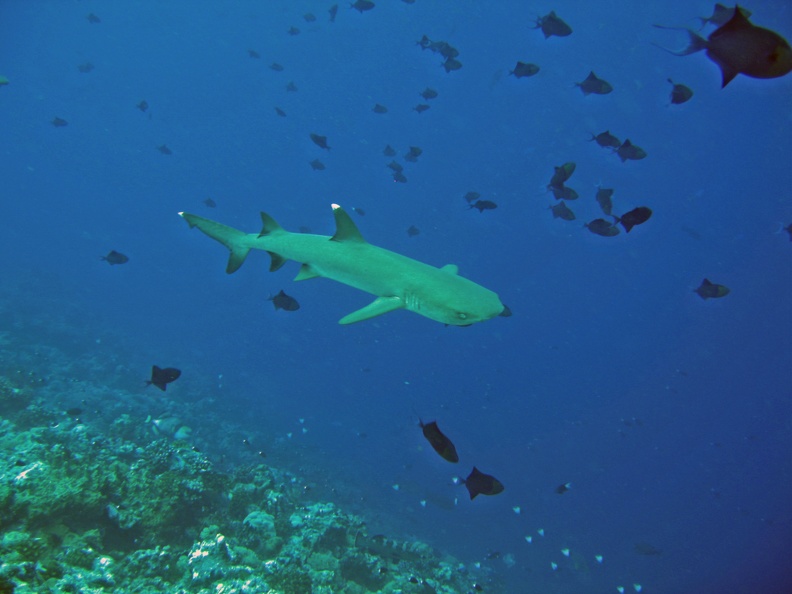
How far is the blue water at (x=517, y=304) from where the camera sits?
113 ft

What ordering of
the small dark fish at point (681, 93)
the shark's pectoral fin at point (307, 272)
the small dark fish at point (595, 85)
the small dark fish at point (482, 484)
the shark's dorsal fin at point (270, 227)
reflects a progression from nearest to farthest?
the shark's pectoral fin at point (307, 272)
the small dark fish at point (482, 484)
the shark's dorsal fin at point (270, 227)
the small dark fish at point (681, 93)
the small dark fish at point (595, 85)

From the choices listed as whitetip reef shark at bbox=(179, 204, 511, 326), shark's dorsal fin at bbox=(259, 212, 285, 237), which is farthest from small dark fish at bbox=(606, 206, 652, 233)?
shark's dorsal fin at bbox=(259, 212, 285, 237)

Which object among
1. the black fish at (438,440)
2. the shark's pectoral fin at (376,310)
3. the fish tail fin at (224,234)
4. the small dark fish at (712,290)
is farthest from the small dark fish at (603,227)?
the fish tail fin at (224,234)

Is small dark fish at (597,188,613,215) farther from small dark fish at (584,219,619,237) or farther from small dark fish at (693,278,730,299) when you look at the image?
small dark fish at (693,278,730,299)

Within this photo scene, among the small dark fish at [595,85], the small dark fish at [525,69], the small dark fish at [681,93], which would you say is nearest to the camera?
the small dark fish at [681,93]

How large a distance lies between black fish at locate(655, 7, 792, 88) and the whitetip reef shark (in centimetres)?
283

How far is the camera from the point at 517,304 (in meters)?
69.7

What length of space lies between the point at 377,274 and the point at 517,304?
67543 millimetres

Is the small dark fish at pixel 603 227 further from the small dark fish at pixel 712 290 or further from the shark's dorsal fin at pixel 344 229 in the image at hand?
the shark's dorsal fin at pixel 344 229

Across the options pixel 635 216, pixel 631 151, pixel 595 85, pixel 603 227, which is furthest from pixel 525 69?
pixel 635 216

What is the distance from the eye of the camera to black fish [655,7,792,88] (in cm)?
346

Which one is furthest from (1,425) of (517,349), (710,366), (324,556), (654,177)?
(710,366)

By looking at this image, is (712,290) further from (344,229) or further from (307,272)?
Answer: (307,272)

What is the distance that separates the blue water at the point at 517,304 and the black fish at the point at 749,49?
19806 mm
